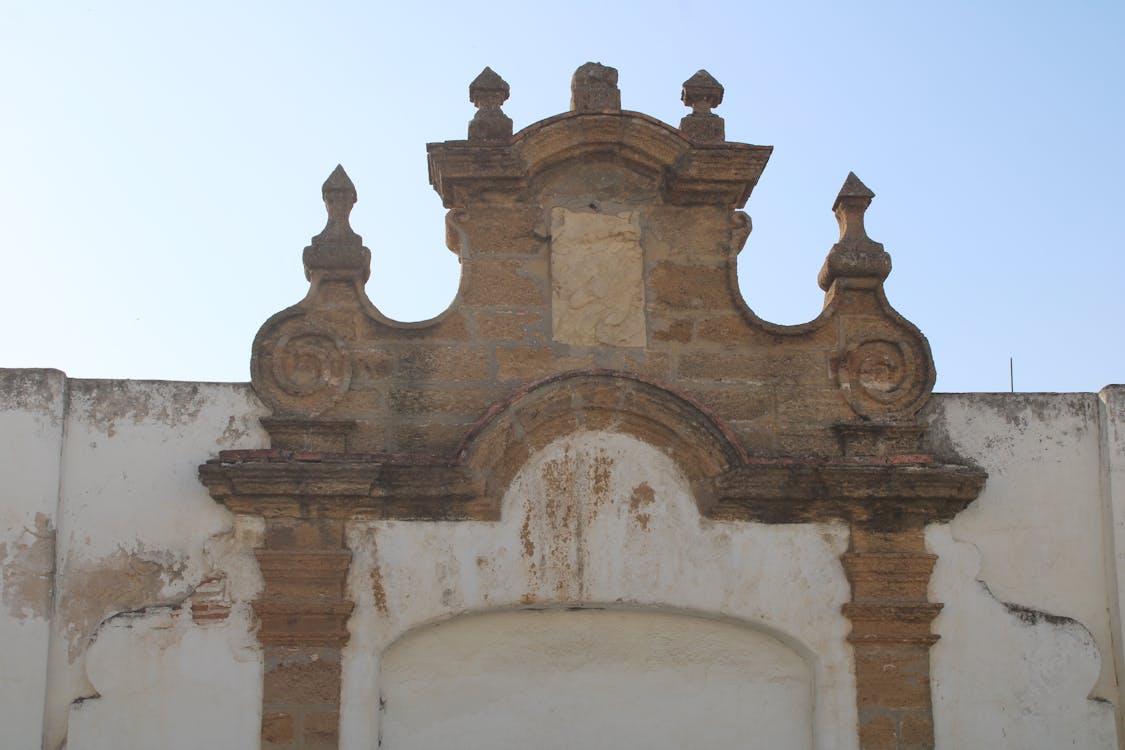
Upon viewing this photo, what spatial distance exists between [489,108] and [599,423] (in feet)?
6.55

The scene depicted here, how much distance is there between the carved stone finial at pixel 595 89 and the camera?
27.8 feet

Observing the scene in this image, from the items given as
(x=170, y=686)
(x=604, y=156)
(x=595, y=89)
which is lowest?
(x=170, y=686)

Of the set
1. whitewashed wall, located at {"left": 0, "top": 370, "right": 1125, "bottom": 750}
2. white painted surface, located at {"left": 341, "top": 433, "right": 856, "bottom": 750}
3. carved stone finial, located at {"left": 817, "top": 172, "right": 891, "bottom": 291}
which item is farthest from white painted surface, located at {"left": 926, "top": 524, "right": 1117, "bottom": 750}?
carved stone finial, located at {"left": 817, "top": 172, "right": 891, "bottom": 291}

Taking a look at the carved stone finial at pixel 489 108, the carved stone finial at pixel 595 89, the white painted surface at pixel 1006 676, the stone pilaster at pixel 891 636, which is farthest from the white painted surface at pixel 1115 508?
the carved stone finial at pixel 489 108

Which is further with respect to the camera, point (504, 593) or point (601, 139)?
point (601, 139)

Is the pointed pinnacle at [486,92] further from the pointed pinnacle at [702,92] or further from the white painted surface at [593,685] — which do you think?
the white painted surface at [593,685]

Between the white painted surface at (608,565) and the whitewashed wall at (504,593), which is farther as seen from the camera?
the white painted surface at (608,565)

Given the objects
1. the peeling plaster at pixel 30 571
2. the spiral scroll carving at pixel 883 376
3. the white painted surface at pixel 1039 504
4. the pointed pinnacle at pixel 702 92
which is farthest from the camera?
the pointed pinnacle at pixel 702 92

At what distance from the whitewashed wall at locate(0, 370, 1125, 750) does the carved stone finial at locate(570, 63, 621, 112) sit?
197cm

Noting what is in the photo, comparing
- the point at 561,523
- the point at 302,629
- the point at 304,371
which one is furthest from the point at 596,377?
the point at 302,629

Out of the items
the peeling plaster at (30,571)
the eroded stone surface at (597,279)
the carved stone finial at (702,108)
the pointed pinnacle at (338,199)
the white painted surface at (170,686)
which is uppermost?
the carved stone finial at (702,108)

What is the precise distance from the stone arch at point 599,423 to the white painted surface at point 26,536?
2292 millimetres

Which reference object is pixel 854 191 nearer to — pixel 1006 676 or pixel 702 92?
pixel 702 92

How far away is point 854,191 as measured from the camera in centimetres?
852
